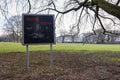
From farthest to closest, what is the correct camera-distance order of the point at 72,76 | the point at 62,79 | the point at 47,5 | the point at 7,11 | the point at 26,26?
the point at 47,5
the point at 7,11
the point at 26,26
the point at 72,76
the point at 62,79

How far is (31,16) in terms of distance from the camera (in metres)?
10.6

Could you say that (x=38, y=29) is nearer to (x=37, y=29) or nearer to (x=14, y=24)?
(x=37, y=29)

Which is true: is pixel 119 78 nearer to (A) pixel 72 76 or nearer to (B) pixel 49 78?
(A) pixel 72 76

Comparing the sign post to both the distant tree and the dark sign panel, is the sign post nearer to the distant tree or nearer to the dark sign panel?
the dark sign panel

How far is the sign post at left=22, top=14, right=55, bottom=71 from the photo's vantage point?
1055 centimetres

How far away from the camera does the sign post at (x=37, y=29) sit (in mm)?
10555

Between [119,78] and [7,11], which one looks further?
[7,11]

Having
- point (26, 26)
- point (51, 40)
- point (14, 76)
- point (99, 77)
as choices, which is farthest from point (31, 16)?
point (99, 77)

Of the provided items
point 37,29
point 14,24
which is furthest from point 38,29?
point 14,24

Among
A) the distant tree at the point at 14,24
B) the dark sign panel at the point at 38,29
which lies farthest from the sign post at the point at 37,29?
the distant tree at the point at 14,24

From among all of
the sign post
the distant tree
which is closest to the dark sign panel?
the sign post

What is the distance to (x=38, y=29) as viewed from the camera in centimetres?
1066

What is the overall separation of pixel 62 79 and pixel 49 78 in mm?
463

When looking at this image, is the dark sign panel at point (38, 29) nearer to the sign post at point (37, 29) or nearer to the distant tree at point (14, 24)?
the sign post at point (37, 29)
